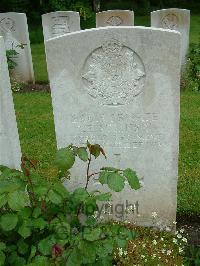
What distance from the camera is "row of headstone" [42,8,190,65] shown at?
8.98 m

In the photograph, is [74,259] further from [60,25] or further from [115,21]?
[60,25]

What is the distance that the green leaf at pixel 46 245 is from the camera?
2416 millimetres

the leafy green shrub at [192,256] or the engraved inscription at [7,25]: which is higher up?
the engraved inscription at [7,25]

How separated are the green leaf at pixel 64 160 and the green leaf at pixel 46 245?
0.40 meters

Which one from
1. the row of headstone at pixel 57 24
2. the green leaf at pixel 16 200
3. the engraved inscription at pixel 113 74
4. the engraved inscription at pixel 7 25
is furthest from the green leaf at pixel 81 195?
the engraved inscription at pixel 7 25

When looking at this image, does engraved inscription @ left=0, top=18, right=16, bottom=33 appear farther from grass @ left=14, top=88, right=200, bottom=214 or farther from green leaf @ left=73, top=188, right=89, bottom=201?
green leaf @ left=73, top=188, right=89, bottom=201

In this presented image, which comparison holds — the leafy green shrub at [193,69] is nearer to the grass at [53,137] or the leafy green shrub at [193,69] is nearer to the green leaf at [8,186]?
the grass at [53,137]

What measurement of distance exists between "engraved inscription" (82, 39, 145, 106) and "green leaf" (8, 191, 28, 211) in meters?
1.35

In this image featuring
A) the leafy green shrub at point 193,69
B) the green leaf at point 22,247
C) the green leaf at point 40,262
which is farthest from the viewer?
the leafy green shrub at point 193,69

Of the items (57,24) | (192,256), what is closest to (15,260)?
(192,256)

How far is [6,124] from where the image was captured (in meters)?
3.25

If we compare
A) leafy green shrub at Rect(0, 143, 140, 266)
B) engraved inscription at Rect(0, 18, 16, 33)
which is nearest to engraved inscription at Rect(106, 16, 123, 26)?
engraved inscription at Rect(0, 18, 16, 33)

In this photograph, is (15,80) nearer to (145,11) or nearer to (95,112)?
(95,112)

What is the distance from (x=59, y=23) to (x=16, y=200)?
307 inches
